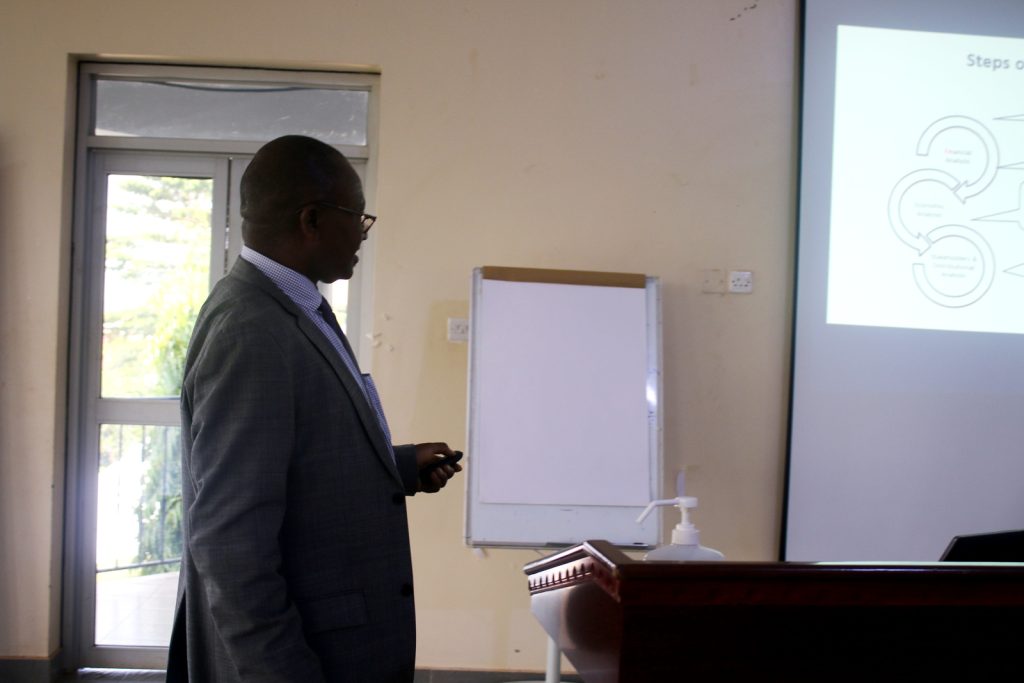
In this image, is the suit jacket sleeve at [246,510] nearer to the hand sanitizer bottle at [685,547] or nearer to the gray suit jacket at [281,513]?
the gray suit jacket at [281,513]

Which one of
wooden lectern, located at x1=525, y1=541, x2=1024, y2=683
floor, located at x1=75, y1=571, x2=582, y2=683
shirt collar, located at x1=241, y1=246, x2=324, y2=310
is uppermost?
shirt collar, located at x1=241, y1=246, x2=324, y2=310

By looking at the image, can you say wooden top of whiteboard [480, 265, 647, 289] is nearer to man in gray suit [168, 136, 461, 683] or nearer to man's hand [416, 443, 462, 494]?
man's hand [416, 443, 462, 494]

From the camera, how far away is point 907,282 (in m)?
3.01

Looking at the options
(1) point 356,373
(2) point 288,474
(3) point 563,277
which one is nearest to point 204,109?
(3) point 563,277

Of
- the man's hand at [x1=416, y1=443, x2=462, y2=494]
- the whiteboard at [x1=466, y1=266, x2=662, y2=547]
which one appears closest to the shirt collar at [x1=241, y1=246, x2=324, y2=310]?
the man's hand at [x1=416, y1=443, x2=462, y2=494]

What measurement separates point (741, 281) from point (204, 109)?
2151 millimetres

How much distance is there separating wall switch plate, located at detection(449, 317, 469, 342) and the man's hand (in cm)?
147

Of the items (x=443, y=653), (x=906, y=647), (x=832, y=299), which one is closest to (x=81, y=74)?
(x=443, y=653)

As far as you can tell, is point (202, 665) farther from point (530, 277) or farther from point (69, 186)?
point (69, 186)

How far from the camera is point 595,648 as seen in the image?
39.3 inches

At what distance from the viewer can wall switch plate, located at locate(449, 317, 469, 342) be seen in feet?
10.1

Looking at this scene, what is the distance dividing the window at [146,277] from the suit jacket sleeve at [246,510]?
2065mm

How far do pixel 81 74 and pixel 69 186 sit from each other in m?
0.43

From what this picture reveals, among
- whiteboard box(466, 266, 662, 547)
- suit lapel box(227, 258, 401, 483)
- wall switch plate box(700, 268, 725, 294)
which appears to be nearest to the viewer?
suit lapel box(227, 258, 401, 483)
